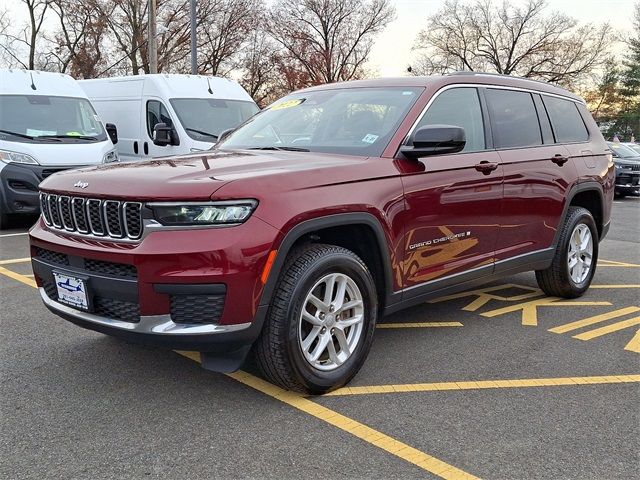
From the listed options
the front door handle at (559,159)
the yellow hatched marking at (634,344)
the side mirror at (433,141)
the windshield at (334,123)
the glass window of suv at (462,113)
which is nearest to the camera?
the side mirror at (433,141)

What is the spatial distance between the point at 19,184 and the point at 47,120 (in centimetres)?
137

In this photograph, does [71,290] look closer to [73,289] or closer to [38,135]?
[73,289]

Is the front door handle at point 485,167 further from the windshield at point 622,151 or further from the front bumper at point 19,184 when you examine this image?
the windshield at point 622,151

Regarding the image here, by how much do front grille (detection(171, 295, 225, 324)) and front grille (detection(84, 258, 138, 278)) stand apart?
25 centimetres

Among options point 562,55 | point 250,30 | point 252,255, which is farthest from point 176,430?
point 562,55

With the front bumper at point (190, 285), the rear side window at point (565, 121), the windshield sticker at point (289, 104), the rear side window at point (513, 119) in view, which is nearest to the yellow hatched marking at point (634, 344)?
the rear side window at point (513, 119)

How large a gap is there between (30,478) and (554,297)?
4627 millimetres

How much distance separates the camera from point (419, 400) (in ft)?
11.4

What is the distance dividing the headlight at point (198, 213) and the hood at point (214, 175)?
0.05 m

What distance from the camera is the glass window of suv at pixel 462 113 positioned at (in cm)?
427

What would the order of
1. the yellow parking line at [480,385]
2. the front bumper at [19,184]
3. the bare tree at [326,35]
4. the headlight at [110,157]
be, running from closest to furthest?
the yellow parking line at [480,385] → the front bumper at [19,184] → the headlight at [110,157] → the bare tree at [326,35]

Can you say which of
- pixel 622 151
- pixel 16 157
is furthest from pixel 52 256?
pixel 622 151

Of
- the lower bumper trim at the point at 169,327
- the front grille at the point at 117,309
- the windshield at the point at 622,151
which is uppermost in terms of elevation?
the front grille at the point at 117,309

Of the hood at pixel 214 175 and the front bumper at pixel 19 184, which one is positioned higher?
the hood at pixel 214 175
